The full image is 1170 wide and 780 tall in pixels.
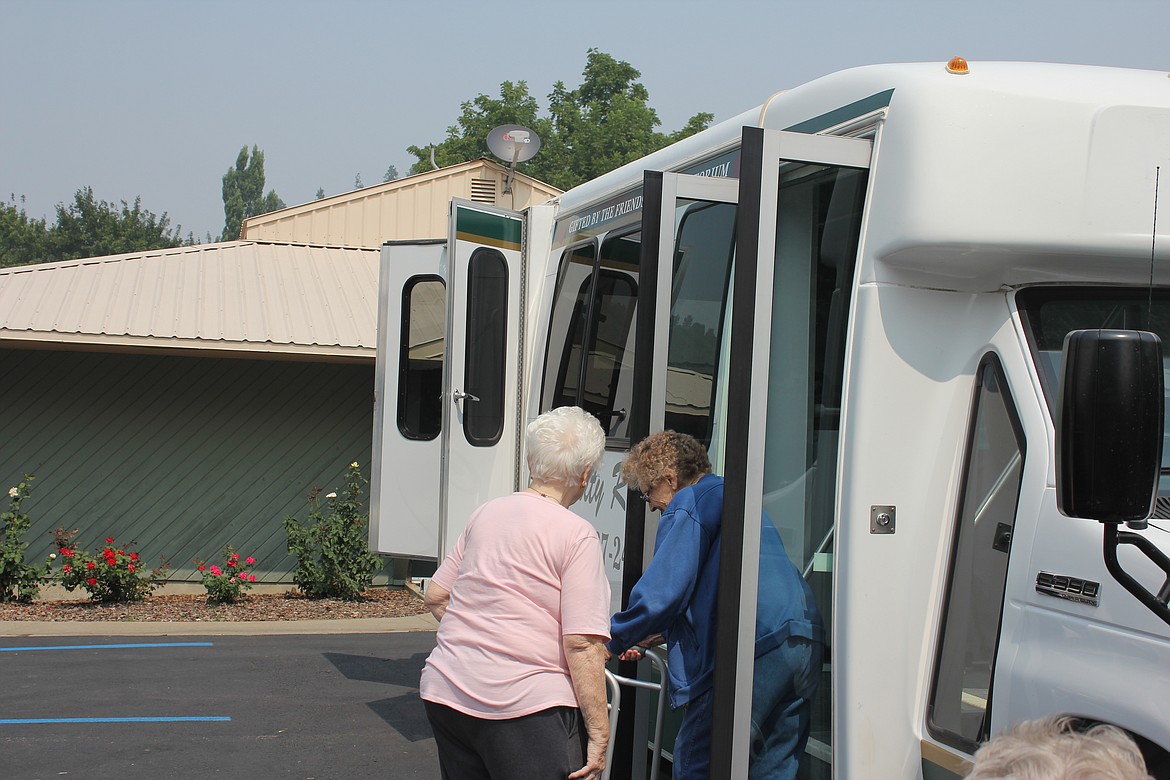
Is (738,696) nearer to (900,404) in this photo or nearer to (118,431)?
(900,404)

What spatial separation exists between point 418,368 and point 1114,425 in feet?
18.2

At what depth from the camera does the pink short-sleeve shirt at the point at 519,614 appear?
3482 millimetres

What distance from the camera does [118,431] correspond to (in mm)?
13234

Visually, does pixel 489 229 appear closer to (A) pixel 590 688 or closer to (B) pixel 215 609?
(A) pixel 590 688

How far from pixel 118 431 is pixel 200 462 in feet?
3.12

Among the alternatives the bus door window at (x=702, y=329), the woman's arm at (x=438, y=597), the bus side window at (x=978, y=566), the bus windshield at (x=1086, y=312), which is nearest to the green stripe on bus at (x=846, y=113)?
the bus door window at (x=702, y=329)

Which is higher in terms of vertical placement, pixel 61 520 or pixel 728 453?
pixel 728 453

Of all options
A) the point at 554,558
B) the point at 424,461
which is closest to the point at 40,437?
the point at 424,461

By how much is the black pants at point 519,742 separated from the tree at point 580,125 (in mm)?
43298

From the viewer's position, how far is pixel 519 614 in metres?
3.54

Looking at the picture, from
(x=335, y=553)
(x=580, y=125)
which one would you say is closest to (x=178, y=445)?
(x=335, y=553)

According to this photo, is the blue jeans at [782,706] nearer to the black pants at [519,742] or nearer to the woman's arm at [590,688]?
the woman's arm at [590,688]

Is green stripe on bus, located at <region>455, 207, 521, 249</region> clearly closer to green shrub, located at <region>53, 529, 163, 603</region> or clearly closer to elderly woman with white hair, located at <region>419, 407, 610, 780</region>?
elderly woman with white hair, located at <region>419, 407, 610, 780</region>

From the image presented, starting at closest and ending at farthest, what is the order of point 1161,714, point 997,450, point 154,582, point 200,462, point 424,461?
1. point 1161,714
2. point 997,450
3. point 424,461
4. point 154,582
5. point 200,462
